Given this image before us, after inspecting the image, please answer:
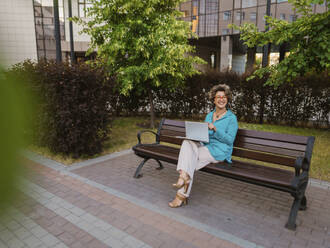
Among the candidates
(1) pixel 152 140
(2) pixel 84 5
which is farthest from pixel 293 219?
(2) pixel 84 5

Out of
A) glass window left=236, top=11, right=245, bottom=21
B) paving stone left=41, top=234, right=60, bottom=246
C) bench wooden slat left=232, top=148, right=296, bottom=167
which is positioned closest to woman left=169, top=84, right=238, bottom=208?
bench wooden slat left=232, top=148, right=296, bottom=167

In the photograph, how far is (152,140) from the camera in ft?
24.5

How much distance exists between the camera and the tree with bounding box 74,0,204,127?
25.5 ft

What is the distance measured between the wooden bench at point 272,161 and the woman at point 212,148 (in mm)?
152

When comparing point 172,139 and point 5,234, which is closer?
point 5,234

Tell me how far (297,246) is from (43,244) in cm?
272

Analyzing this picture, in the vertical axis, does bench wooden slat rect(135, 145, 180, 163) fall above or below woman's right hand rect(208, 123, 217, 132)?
below

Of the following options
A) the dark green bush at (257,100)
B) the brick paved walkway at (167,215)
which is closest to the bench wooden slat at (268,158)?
the brick paved walkway at (167,215)

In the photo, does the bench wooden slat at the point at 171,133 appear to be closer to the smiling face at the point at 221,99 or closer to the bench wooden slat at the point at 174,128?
the bench wooden slat at the point at 174,128

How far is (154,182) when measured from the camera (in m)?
4.62

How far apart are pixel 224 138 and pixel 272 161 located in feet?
2.48

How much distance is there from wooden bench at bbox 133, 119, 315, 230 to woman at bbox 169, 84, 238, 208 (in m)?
0.15

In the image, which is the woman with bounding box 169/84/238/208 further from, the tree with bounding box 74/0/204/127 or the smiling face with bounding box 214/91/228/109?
the tree with bounding box 74/0/204/127

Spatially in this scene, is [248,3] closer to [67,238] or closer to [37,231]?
[67,238]
